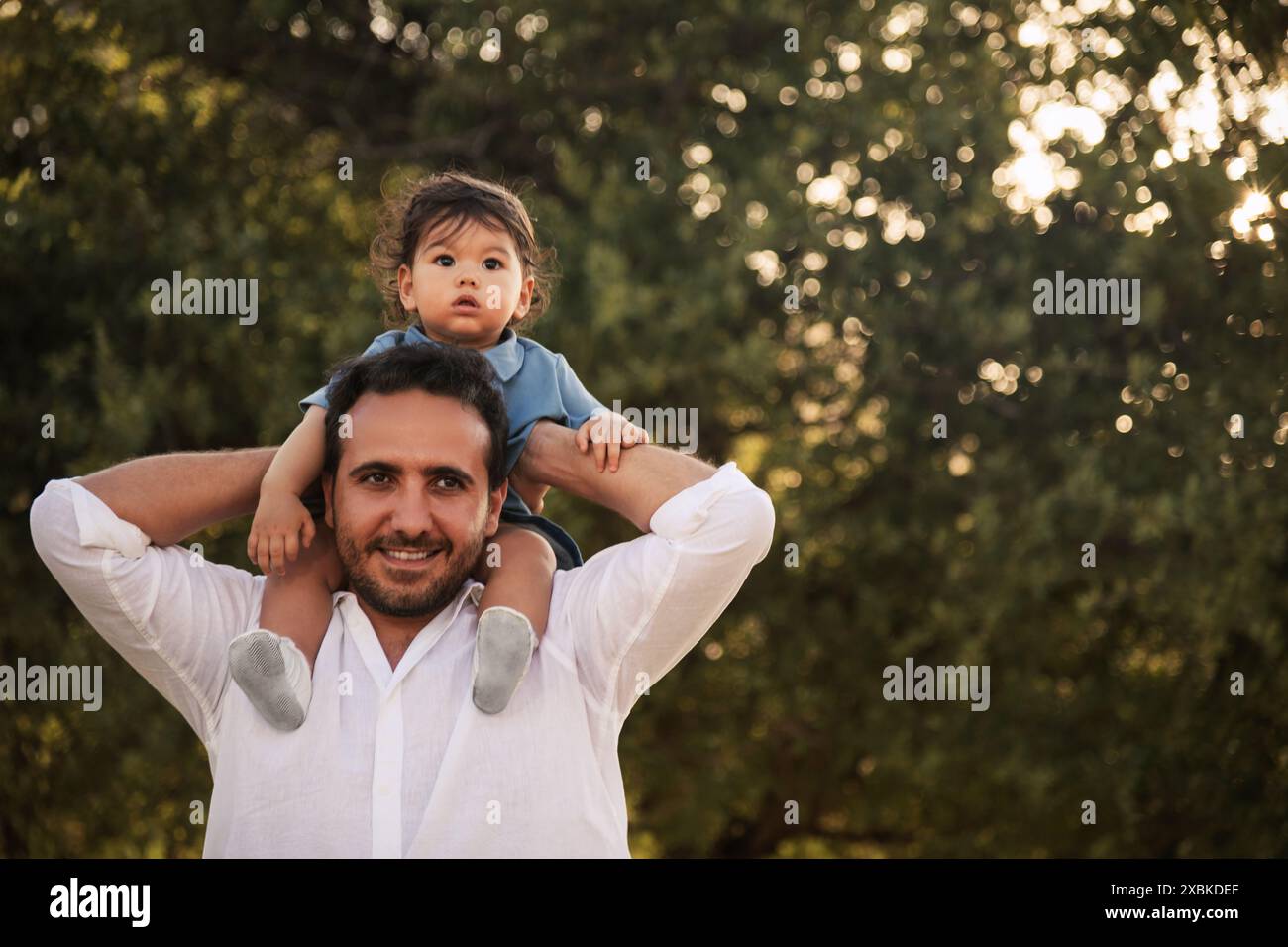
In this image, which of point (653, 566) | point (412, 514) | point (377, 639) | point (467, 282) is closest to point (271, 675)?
point (377, 639)

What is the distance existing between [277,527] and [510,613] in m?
0.54

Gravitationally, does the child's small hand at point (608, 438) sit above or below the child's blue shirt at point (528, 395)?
below

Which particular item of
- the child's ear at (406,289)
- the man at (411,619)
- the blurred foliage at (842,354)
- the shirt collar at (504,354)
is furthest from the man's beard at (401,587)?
the blurred foliage at (842,354)

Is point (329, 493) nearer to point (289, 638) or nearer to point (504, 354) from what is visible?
point (289, 638)

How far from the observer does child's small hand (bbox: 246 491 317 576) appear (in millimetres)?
3047

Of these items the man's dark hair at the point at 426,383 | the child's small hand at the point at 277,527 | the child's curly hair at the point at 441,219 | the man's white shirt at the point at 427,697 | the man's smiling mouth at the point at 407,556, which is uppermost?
the child's curly hair at the point at 441,219

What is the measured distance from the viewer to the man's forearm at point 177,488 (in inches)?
120

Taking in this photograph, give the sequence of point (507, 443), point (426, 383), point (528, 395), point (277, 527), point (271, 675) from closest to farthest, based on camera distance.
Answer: point (271, 675) → point (277, 527) → point (426, 383) → point (507, 443) → point (528, 395)

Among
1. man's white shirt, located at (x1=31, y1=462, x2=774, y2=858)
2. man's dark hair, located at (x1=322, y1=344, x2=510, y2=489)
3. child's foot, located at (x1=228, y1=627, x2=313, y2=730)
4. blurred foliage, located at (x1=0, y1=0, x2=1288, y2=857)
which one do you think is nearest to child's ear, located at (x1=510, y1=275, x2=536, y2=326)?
man's dark hair, located at (x1=322, y1=344, x2=510, y2=489)

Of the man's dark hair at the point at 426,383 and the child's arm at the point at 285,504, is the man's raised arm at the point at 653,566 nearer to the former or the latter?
the man's dark hair at the point at 426,383

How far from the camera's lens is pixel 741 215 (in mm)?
7035

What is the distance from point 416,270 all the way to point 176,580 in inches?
39.4

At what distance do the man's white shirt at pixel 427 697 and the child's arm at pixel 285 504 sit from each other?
21 cm

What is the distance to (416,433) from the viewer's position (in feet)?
10.1
